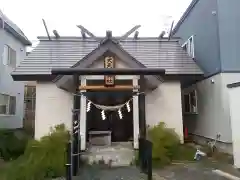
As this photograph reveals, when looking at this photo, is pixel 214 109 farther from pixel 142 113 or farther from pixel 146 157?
pixel 146 157

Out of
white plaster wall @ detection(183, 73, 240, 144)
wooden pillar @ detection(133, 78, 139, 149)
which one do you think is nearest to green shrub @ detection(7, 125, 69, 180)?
wooden pillar @ detection(133, 78, 139, 149)

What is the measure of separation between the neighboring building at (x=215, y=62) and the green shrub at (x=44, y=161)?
6.42 meters

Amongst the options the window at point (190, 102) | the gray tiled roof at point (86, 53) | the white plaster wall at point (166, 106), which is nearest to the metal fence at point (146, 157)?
the white plaster wall at point (166, 106)

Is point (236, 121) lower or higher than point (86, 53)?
lower

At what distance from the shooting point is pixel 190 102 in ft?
46.4

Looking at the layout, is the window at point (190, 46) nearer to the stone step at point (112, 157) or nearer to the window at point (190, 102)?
the window at point (190, 102)

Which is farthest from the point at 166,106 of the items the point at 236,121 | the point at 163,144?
the point at 236,121

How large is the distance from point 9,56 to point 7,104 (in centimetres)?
302

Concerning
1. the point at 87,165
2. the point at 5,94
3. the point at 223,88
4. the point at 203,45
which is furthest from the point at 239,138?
the point at 5,94

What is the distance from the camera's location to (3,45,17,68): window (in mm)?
14789

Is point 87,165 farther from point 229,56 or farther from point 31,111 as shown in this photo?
point 31,111

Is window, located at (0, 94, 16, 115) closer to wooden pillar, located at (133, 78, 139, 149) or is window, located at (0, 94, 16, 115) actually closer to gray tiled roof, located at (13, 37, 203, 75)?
gray tiled roof, located at (13, 37, 203, 75)

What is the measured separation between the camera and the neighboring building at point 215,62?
10297 mm

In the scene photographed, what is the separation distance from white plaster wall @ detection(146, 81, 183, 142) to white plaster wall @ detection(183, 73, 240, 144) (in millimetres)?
1552
